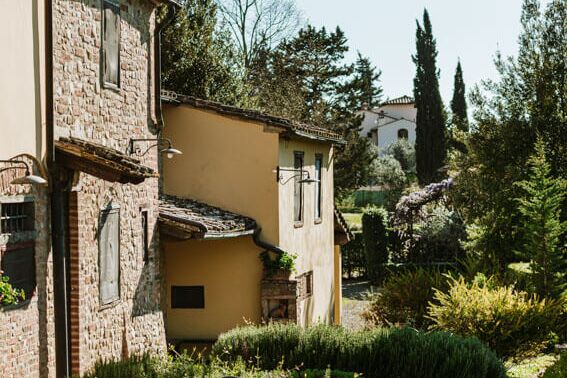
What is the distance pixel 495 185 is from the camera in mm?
24719

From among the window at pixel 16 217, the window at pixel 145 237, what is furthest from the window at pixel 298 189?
the window at pixel 16 217

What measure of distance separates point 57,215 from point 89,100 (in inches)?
75.9

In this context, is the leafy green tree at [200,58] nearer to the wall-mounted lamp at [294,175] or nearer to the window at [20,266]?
the wall-mounted lamp at [294,175]

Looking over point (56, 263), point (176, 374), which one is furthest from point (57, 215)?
point (176, 374)

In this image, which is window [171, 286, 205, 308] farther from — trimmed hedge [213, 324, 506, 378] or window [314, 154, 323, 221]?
window [314, 154, 323, 221]

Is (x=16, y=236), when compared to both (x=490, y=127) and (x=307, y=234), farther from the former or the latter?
(x=490, y=127)

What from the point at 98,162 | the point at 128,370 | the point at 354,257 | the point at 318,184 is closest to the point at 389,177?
the point at 354,257

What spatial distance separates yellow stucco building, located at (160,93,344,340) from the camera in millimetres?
15906

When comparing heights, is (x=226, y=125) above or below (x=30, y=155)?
above

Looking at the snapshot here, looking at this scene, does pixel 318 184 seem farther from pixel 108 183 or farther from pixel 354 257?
pixel 354 257

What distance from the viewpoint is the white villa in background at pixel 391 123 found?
247 ft

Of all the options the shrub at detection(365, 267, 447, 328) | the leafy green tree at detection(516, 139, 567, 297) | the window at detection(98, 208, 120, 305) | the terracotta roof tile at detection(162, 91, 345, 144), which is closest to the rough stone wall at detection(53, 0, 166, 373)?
the window at detection(98, 208, 120, 305)

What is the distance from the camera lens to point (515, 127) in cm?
2486

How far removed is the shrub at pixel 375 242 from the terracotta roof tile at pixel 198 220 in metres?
16.0
